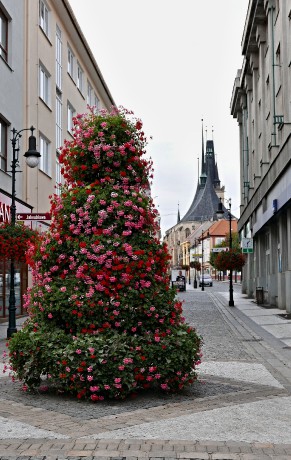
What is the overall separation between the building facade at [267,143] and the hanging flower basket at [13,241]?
32.6 feet

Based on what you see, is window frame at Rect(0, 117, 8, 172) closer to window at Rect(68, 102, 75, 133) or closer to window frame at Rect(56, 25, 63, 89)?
window frame at Rect(56, 25, 63, 89)

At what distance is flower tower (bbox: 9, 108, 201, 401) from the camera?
24.4 ft

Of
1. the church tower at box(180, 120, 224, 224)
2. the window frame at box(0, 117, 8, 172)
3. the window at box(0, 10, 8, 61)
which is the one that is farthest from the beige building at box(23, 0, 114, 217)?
the church tower at box(180, 120, 224, 224)

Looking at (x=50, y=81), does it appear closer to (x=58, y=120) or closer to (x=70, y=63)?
(x=58, y=120)

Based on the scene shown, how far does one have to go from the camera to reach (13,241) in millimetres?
15695

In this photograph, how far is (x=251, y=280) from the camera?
139 feet

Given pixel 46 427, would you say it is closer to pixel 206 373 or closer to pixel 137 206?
pixel 137 206

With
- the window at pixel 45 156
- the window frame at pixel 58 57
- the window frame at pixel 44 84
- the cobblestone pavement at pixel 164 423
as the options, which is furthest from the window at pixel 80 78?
the cobblestone pavement at pixel 164 423

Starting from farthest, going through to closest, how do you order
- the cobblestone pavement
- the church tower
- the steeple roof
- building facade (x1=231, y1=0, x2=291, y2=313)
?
the church tower < the steeple roof < building facade (x1=231, y1=0, x2=291, y2=313) < the cobblestone pavement

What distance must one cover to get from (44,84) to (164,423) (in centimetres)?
2371

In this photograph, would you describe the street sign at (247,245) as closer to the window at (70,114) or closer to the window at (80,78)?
the window at (70,114)

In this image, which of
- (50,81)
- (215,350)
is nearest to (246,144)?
(50,81)

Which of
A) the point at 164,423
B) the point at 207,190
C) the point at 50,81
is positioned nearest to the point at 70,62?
the point at 50,81

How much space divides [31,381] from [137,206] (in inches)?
101
